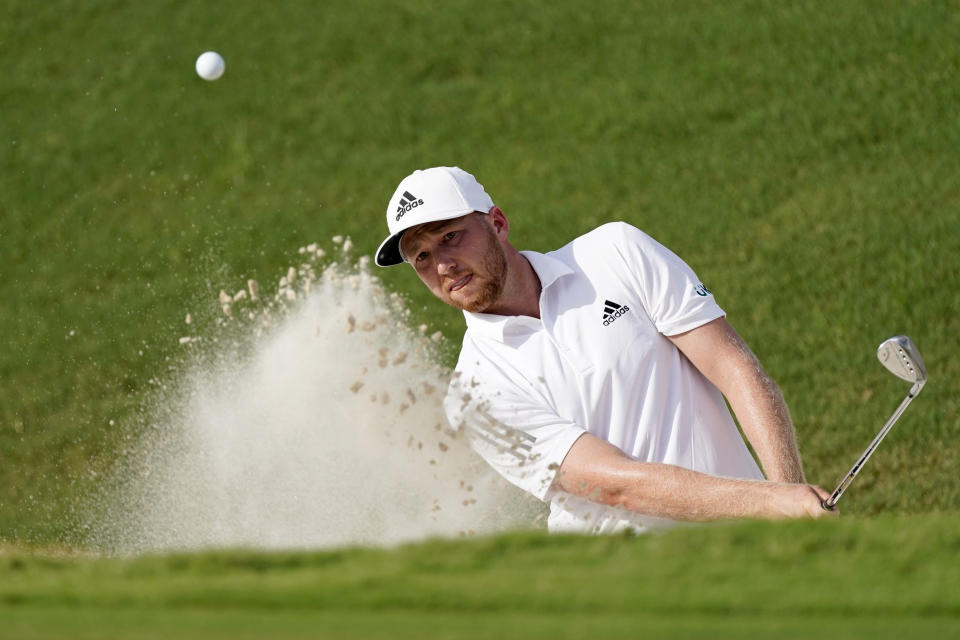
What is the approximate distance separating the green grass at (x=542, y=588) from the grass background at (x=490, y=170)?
442 centimetres

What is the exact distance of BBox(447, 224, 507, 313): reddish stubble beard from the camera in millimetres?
4293

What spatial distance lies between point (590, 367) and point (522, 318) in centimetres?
27

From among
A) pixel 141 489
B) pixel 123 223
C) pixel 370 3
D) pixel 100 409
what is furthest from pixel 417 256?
pixel 370 3

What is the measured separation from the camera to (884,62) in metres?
8.98

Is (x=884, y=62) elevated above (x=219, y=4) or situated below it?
below

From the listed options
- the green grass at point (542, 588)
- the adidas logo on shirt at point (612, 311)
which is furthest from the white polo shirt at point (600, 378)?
the green grass at point (542, 588)

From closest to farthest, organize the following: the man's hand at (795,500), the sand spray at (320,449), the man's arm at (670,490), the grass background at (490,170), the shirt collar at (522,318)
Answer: the man's hand at (795,500) < the man's arm at (670,490) < the shirt collar at (522,318) < the sand spray at (320,449) < the grass background at (490,170)

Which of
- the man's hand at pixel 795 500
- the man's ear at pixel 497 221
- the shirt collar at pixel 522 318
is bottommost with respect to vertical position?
the man's hand at pixel 795 500

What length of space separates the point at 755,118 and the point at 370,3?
3335 mm

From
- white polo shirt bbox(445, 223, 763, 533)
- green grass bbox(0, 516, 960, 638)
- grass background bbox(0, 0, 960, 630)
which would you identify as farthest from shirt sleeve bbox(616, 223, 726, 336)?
grass background bbox(0, 0, 960, 630)

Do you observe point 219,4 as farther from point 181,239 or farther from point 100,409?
point 100,409

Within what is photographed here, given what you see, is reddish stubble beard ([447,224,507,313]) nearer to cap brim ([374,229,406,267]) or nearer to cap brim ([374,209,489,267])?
cap brim ([374,209,489,267])

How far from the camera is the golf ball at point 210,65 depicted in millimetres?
9820

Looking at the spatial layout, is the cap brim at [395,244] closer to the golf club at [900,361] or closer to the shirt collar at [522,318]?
the shirt collar at [522,318]
